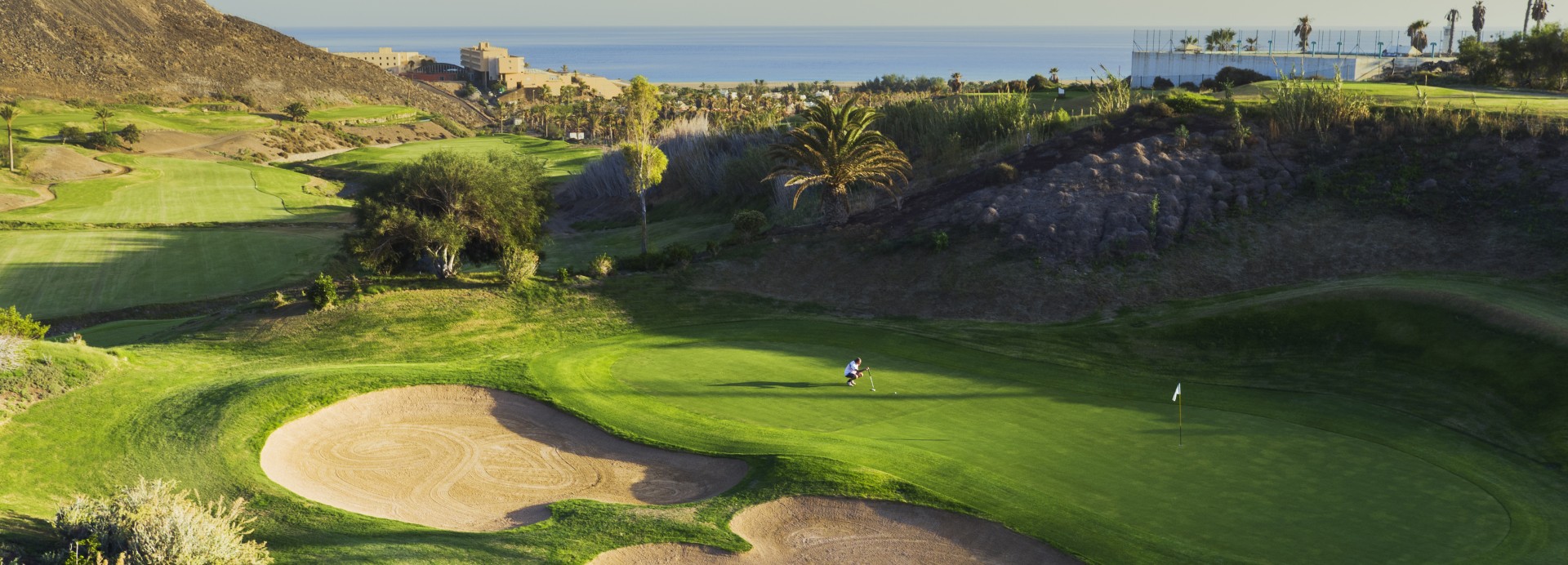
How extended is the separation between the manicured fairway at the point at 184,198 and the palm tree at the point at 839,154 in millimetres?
42128

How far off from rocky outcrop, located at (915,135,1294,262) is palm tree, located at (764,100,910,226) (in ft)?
10.5

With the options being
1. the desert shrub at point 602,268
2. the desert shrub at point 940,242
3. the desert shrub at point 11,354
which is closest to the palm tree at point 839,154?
the desert shrub at point 940,242

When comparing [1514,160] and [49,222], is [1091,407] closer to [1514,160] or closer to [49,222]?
[1514,160]

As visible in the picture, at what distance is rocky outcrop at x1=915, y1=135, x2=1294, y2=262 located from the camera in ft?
109

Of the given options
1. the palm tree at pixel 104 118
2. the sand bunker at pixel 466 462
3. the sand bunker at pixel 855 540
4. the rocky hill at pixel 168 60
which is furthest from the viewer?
the rocky hill at pixel 168 60

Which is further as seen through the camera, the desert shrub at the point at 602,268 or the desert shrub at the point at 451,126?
the desert shrub at the point at 451,126

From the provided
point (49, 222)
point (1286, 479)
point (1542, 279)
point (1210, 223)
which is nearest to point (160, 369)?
point (1286, 479)

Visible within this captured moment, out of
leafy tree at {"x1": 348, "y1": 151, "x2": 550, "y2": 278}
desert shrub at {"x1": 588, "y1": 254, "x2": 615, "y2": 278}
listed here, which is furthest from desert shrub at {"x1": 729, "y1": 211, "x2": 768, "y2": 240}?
leafy tree at {"x1": 348, "y1": 151, "x2": 550, "y2": 278}

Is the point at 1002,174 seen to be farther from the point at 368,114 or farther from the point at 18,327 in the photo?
the point at 368,114

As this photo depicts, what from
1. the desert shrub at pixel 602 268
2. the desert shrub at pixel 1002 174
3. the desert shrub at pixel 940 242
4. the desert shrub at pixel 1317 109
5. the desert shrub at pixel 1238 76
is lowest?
the desert shrub at pixel 602 268

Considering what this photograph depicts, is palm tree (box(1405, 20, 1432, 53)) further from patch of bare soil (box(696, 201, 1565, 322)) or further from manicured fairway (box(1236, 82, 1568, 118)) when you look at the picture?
patch of bare soil (box(696, 201, 1565, 322))

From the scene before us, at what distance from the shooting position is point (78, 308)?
4075 cm

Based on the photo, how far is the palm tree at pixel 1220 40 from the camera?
82438 millimetres

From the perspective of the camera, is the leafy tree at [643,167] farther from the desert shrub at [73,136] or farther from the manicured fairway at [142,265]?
the desert shrub at [73,136]
